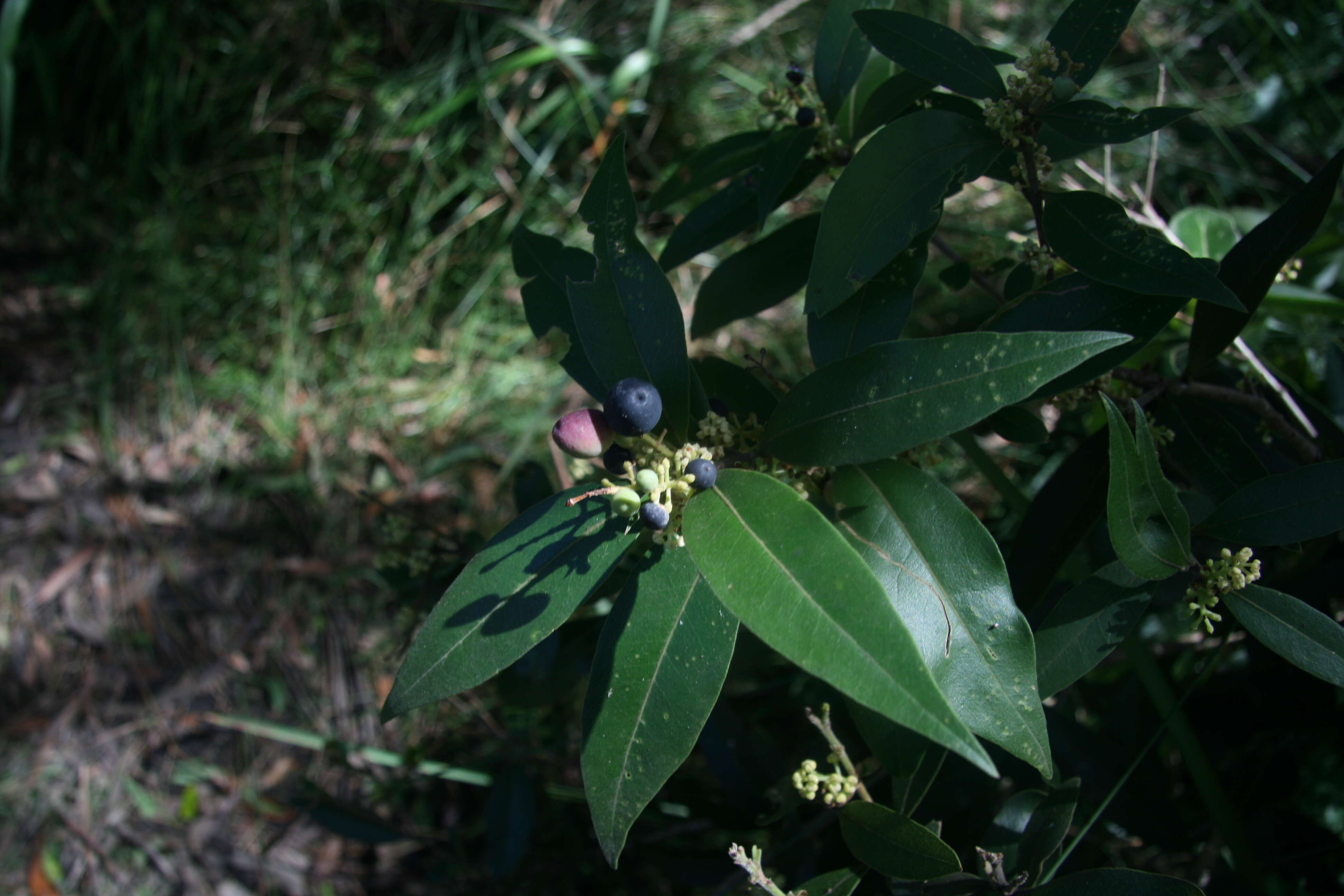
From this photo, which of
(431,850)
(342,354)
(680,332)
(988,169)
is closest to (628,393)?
(680,332)

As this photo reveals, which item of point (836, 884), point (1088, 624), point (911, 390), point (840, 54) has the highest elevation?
point (840, 54)

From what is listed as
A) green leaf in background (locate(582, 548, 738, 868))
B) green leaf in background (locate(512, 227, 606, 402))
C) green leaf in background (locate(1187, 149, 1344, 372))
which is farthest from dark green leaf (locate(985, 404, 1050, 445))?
green leaf in background (locate(512, 227, 606, 402))

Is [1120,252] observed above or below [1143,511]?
above

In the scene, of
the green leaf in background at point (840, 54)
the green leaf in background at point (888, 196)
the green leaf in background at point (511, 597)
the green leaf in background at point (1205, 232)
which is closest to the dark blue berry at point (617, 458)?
the green leaf in background at point (511, 597)

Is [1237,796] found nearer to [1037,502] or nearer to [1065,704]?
[1065,704]

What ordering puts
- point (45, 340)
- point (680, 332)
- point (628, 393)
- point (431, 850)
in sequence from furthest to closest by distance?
point (45, 340) → point (431, 850) → point (680, 332) → point (628, 393)

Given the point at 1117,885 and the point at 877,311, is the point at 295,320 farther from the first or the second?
the point at 1117,885

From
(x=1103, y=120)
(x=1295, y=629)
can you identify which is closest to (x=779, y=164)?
(x=1103, y=120)

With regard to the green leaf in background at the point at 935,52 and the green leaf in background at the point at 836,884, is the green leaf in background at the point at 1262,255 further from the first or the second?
the green leaf in background at the point at 836,884
